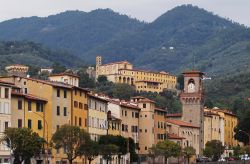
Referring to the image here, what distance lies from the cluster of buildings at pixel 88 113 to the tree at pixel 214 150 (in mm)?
4838

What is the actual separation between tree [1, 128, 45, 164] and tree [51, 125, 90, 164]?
6.29 meters

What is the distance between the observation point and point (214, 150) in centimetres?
16512

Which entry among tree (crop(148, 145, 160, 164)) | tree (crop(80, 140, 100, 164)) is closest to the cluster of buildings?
tree (crop(148, 145, 160, 164))

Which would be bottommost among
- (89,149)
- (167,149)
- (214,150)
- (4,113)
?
(214,150)

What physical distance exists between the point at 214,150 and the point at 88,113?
2162 inches

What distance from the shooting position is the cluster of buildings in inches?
3841

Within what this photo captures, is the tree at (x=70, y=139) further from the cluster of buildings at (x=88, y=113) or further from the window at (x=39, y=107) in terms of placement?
the window at (x=39, y=107)

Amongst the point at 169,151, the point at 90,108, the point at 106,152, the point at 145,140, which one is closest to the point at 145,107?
the point at 145,140

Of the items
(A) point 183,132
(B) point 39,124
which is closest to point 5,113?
(B) point 39,124

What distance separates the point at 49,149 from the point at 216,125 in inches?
3885

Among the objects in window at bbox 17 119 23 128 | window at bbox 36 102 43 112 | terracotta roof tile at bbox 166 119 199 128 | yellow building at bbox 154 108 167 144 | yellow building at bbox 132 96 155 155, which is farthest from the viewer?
terracotta roof tile at bbox 166 119 199 128

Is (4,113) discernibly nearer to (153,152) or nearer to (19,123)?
(19,123)

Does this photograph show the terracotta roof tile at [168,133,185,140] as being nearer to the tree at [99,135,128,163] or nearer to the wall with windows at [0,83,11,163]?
the tree at [99,135,128,163]

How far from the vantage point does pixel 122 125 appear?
441 feet
